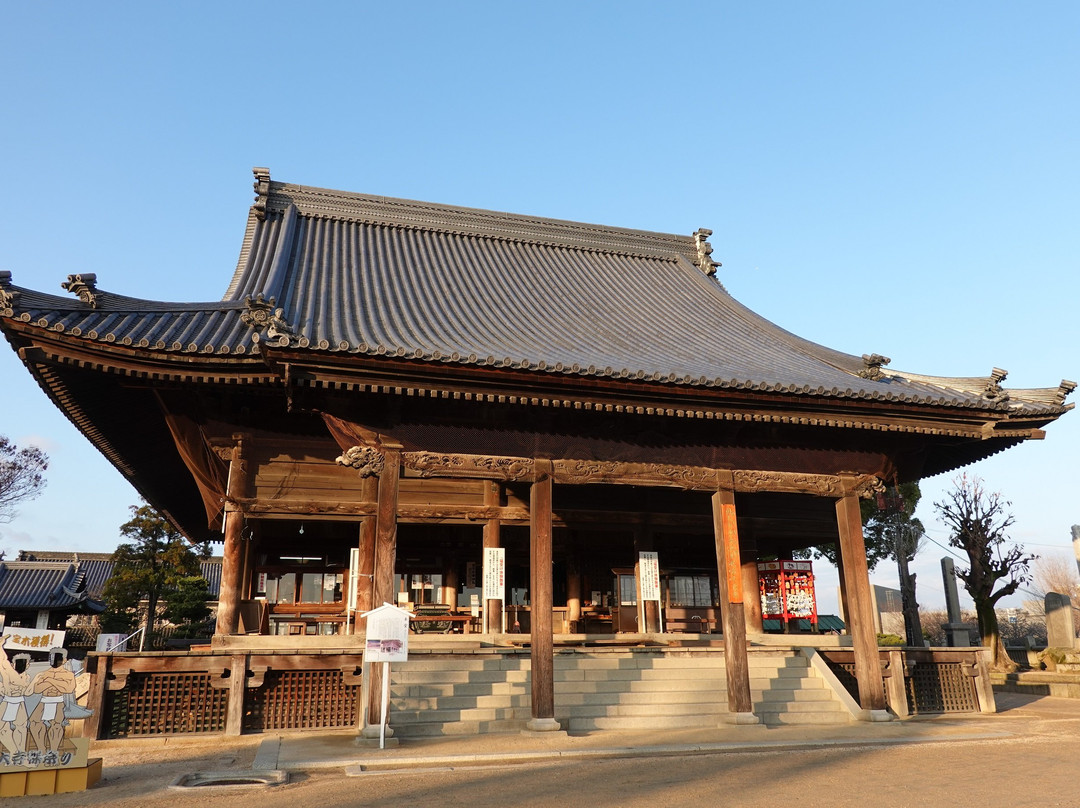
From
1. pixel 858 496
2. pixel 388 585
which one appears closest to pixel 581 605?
pixel 858 496

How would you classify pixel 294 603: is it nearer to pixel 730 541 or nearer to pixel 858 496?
pixel 730 541

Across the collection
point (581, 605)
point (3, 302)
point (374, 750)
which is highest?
point (3, 302)

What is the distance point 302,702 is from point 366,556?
308 cm

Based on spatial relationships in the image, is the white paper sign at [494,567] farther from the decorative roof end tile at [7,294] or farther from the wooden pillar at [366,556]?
the decorative roof end tile at [7,294]

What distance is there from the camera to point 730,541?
11797 mm

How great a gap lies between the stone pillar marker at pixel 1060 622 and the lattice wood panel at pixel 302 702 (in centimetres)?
2010

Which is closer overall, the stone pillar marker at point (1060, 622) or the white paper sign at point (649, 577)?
the white paper sign at point (649, 577)

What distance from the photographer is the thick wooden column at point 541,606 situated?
10.1 metres

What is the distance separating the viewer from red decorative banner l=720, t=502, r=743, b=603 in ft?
37.9

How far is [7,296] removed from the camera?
29.9 feet

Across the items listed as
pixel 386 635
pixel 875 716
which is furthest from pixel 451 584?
pixel 875 716

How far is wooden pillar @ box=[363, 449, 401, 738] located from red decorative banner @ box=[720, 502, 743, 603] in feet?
16.9

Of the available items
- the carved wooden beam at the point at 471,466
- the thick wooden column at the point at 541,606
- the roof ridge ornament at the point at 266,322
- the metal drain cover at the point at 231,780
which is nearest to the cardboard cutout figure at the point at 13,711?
the metal drain cover at the point at 231,780

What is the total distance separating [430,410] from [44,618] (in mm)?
34849
